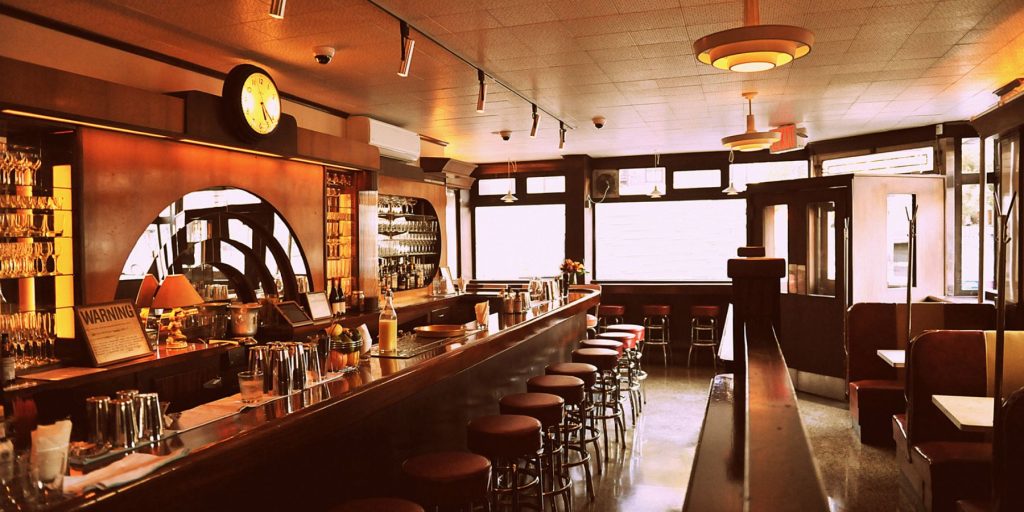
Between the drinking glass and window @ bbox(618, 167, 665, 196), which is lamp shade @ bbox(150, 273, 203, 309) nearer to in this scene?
the drinking glass

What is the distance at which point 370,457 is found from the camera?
127 inches

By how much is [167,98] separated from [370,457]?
2.98 m

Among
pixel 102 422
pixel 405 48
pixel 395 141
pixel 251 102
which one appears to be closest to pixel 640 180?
pixel 395 141

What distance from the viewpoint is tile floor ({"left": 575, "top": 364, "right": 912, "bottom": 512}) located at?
4.53 meters

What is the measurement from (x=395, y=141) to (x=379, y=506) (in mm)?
6084

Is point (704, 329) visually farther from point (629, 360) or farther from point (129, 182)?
point (129, 182)

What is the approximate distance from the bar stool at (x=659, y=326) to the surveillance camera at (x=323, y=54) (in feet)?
18.5

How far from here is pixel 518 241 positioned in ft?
39.4

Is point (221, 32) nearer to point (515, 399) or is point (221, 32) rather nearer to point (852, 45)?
point (515, 399)

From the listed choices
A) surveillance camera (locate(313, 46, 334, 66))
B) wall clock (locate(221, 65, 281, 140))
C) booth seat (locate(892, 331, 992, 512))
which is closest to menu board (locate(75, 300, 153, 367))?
wall clock (locate(221, 65, 281, 140))

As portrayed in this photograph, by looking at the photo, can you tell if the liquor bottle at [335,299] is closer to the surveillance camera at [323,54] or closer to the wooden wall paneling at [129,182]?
the wooden wall paneling at [129,182]

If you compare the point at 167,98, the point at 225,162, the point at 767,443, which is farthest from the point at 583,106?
Result: the point at 767,443

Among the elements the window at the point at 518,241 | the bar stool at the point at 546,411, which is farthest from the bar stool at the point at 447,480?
the window at the point at 518,241

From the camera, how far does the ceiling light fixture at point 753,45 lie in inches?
125
